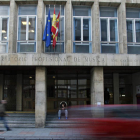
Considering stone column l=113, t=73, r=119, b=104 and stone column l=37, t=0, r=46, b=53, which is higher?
stone column l=37, t=0, r=46, b=53

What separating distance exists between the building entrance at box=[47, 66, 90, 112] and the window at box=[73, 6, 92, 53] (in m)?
3.17

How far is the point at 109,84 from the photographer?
1694cm

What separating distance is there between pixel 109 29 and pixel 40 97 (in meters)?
6.67

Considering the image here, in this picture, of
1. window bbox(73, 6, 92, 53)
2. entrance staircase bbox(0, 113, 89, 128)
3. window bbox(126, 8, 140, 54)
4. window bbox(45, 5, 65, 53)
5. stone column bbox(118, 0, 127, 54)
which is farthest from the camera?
window bbox(126, 8, 140, 54)

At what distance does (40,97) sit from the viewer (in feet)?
42.2

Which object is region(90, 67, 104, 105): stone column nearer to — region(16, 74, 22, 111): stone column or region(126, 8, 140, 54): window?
region(126, 8, 140, 54): window

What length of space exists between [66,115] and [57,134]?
2925mm

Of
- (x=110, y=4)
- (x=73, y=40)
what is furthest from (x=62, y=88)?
(x=110, y=4)

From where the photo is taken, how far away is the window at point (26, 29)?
13587 mm

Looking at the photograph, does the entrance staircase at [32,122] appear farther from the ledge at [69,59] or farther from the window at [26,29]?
the window at [26,29]

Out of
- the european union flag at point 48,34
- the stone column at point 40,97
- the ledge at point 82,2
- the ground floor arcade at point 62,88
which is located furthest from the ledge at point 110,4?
the stone column at point 40,97

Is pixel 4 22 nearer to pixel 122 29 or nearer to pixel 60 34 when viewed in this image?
pixel 60 34

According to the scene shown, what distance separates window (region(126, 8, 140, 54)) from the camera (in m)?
13.8

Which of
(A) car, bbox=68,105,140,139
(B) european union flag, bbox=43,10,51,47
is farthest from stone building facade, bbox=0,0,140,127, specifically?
(A) car, bbox=68,105,140,139
